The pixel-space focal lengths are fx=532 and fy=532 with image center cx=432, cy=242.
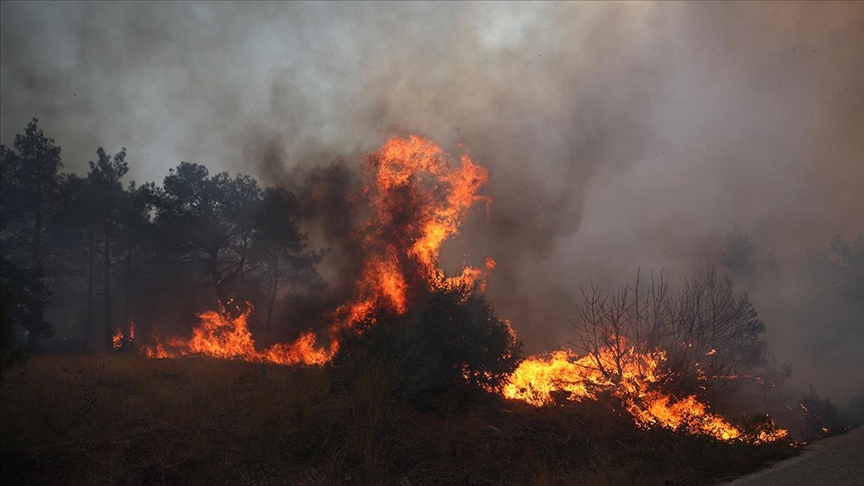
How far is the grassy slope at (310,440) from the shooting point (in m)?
8.89

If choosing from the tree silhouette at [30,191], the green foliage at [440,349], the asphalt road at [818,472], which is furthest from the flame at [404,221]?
the tree silhouette at [30,191]

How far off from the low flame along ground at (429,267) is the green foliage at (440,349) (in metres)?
1.01

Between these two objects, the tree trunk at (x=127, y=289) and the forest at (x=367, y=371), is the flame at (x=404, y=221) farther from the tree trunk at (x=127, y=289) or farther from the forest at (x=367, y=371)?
the tree trunk at (x=127, y=289)

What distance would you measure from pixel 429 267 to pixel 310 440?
31.2 ft

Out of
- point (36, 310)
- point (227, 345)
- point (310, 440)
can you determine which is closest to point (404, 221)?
point (310, 440)

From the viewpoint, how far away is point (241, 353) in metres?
25.0

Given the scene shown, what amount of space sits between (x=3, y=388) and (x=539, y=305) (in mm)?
21431

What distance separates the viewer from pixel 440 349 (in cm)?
1354

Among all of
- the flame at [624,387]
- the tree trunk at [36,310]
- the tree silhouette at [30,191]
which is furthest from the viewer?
the tree silhouette at [30,191]

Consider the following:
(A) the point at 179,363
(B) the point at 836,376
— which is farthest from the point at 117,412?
(B) the point at 836,376

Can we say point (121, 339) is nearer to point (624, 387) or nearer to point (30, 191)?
point (30, 191)

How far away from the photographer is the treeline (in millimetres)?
27781

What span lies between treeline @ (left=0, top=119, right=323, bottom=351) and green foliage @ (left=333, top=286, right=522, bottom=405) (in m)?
15.8

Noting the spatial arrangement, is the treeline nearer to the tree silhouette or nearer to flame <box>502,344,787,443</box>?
the tree silhouette
